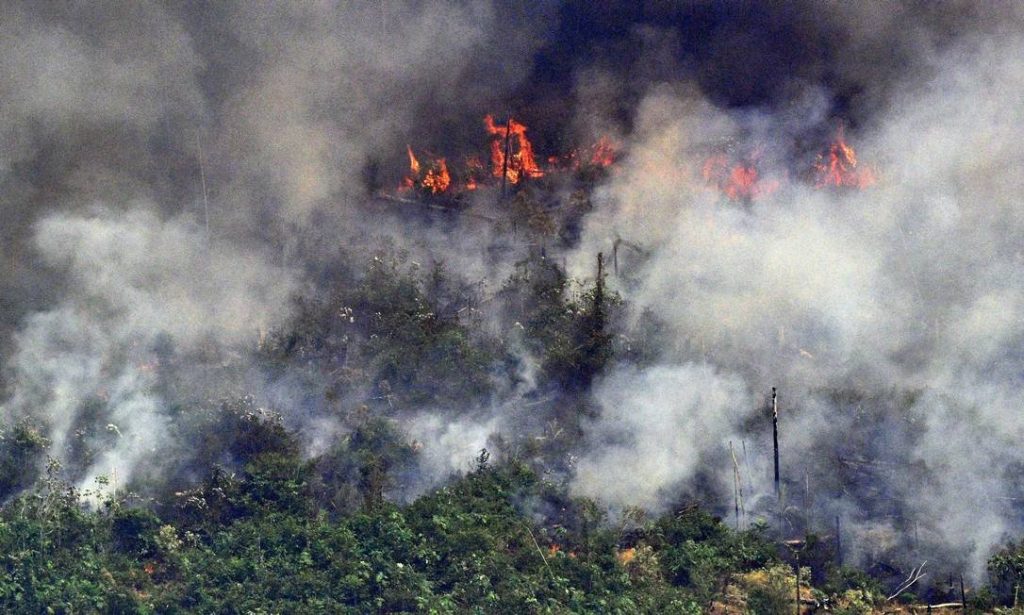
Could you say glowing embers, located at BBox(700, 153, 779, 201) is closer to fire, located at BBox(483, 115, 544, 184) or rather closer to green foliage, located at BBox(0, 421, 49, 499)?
fire, located at BBox(483, 115, 544, 184)

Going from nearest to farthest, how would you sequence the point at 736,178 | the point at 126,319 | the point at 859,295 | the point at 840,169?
the point at 859,295 < the point at 126,319 < the point at 840,169 < the point at 736,178

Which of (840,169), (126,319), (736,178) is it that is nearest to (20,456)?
(126,319)

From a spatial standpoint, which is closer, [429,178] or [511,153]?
[429,178]

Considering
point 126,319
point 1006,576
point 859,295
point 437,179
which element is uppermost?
point 437,179

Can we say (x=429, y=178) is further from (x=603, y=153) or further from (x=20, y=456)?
(x=20, y=456)

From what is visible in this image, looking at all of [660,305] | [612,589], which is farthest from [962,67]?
[612,589]

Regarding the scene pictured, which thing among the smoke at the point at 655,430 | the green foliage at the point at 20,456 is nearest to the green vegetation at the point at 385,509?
the green foliage at the point at 20,456

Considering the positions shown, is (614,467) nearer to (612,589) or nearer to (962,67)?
(612,589)

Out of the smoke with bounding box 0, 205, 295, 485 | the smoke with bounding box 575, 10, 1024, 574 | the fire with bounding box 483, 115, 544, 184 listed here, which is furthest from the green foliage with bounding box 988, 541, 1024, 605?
the smoke with bounding box 0, 205, 295, 485
